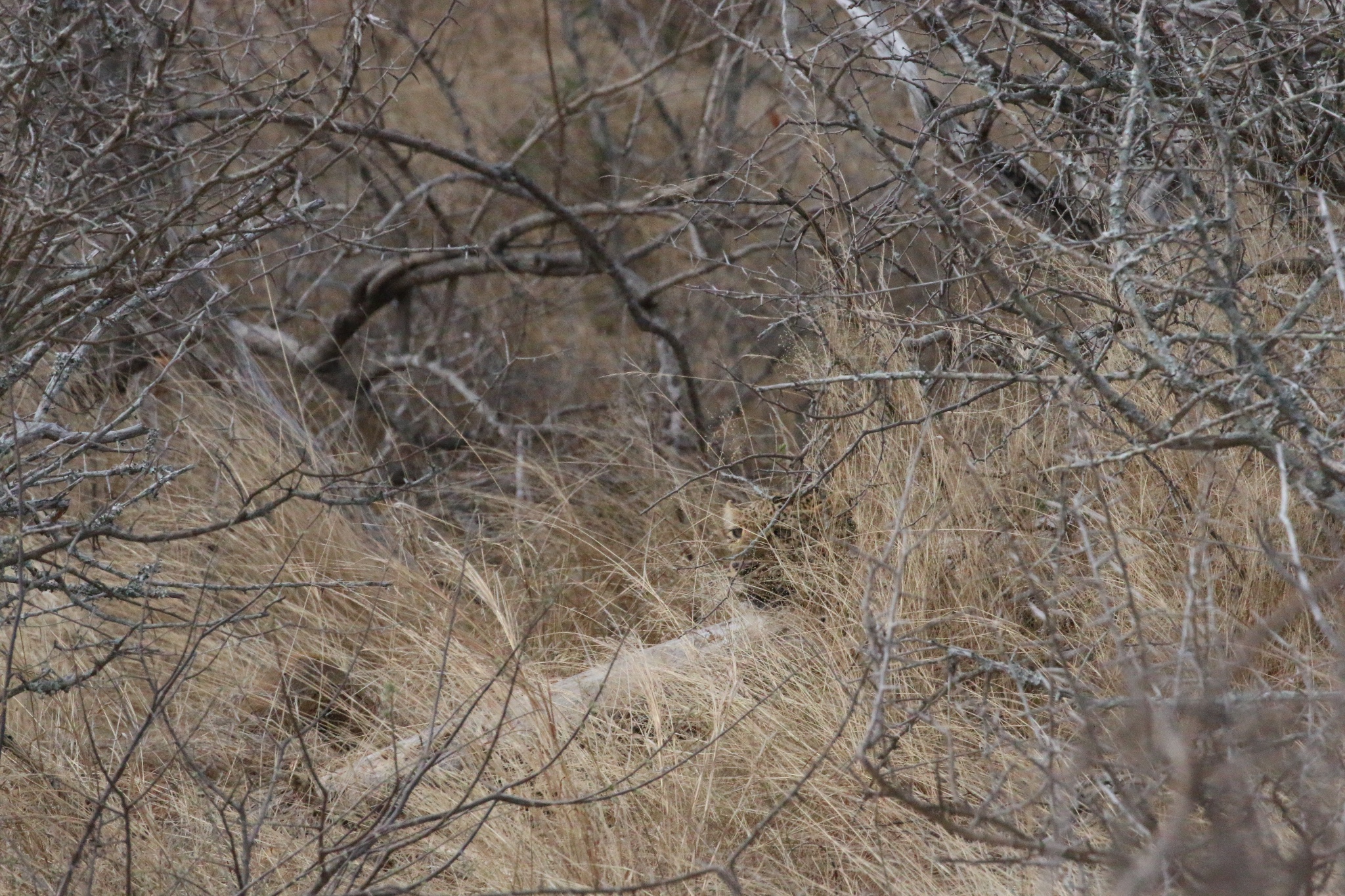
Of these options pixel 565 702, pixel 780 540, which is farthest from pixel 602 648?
pixel 780 540

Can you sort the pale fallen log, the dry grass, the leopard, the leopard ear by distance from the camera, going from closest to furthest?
the dry grass → the pale fallen log → the leopard → the leopard ear

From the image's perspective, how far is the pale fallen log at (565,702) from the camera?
8.03 ft

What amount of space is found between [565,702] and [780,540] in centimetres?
69

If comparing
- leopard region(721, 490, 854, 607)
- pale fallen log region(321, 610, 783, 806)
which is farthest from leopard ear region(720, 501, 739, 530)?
pale fallen log region(321, 610, 783, 806)

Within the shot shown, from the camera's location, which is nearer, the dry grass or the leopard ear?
the dry grass

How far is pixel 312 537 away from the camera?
344 cm

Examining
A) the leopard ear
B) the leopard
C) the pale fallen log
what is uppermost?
the leopard ear

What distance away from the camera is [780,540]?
301 centimetres

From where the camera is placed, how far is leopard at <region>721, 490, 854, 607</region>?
2.88 m

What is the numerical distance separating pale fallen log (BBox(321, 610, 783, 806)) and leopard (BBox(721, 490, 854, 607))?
13cm

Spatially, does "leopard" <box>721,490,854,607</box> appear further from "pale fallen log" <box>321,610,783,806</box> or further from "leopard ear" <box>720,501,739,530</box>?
"pale fallen log" <box>321,610,783,806</box>

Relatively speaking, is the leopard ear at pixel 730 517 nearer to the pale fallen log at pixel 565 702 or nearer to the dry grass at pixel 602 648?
the dry grass at pixel 602 648

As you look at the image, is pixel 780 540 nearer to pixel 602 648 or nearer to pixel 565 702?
pixel 602 648

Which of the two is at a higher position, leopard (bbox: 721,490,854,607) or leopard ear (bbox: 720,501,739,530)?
leopard ear (bbox: 720,501,739,530)
